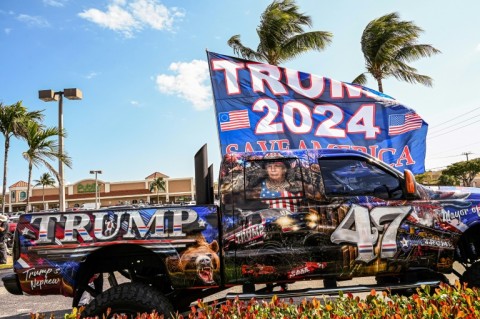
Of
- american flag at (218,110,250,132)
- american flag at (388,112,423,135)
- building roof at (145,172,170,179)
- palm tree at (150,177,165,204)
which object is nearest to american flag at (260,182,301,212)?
american flag at (218,110,250,132)

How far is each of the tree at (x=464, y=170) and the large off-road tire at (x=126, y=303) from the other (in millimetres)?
62946

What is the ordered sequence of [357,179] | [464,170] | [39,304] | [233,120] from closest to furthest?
[357,179] → [39,304] → [233,120] → [464,170]

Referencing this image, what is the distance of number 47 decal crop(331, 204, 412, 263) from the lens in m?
4.15

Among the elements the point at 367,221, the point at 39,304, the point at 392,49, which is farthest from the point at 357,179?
the point at 392,49

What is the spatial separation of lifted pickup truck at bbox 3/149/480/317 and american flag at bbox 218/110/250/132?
532 cm

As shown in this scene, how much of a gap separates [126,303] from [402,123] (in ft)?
28.7

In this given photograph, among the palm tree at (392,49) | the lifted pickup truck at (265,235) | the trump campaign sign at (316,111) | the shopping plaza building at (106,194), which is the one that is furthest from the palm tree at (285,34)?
the shopping plaza building at (106,194)

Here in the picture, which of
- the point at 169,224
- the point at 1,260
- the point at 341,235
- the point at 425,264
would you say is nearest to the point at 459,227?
the point at 425,264

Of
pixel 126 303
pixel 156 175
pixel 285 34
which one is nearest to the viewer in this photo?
pixel 126 303

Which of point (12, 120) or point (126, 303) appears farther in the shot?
point (12, 120)

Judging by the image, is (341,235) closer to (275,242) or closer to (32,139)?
(275,242)

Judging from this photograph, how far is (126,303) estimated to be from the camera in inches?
Result: 143

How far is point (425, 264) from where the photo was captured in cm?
428

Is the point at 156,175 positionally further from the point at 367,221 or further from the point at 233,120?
the point at 367,221
